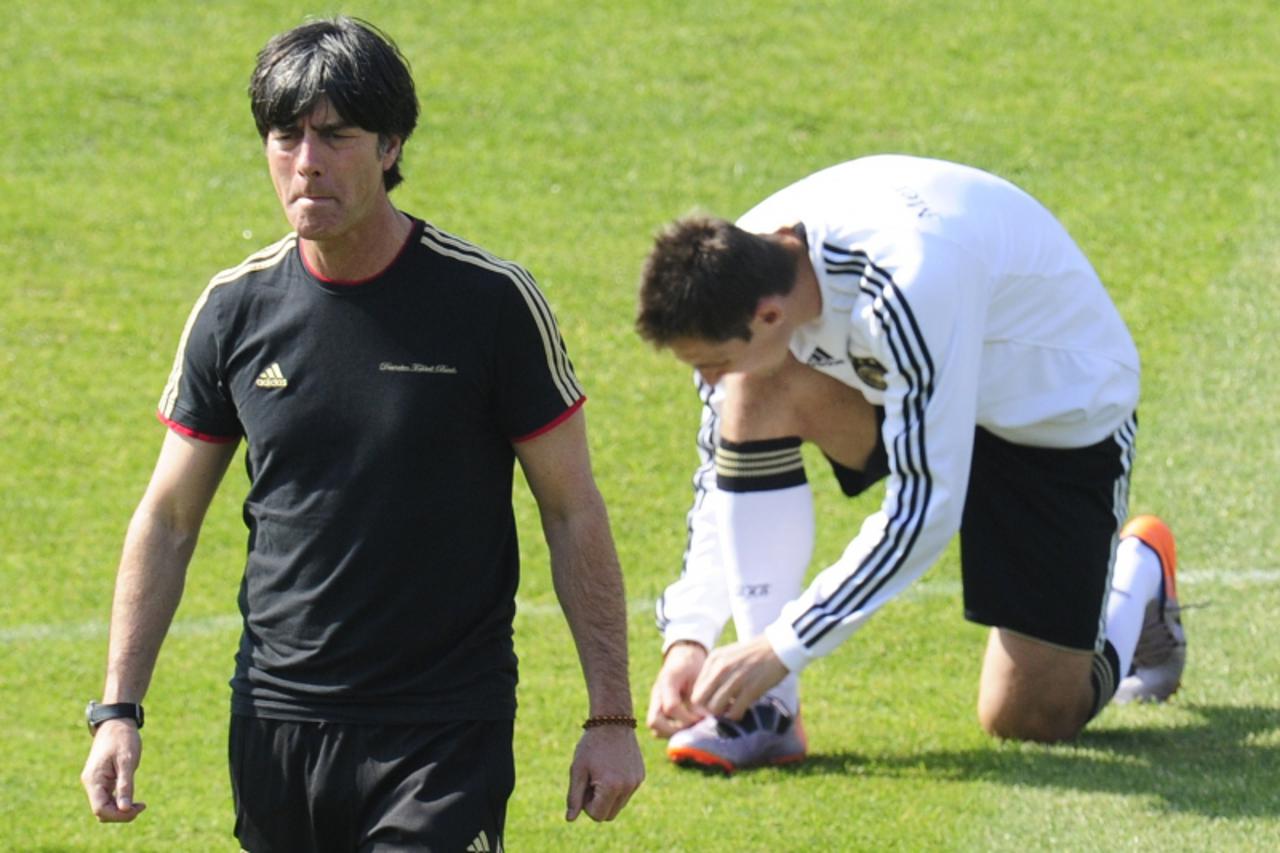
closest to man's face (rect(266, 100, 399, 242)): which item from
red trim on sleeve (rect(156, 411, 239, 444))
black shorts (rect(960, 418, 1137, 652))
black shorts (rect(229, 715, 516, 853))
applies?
red trim on sleeve (rect(156, 411, 239, 444))

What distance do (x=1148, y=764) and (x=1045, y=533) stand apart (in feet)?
2.27

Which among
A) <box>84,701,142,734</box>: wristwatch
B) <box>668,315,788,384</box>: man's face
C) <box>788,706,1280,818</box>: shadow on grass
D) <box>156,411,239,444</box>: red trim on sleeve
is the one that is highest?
<box>668,315,788,384</box>: man's face

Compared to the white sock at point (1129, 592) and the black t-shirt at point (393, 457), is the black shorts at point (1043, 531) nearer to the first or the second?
the white sock at point (1129, 592)

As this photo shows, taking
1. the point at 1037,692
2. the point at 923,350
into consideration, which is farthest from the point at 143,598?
the point at 1037,692

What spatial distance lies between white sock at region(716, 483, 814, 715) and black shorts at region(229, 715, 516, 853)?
1967mm

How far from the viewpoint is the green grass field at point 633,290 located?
5527 mm

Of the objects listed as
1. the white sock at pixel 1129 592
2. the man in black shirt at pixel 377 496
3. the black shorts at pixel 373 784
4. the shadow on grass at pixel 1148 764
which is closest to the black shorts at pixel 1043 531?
the white sock at pixel 1129 592

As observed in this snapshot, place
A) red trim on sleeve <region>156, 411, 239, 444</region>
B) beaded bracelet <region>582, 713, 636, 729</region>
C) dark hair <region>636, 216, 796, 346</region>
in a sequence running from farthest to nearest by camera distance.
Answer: dark hair <region>636, 216, 796, 346</region> → red trim on sleeve <region>156, 411, 239, 444</region> → beaded bracelet <region>582, 713, 636, 729</region>

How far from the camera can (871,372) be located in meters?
5.12

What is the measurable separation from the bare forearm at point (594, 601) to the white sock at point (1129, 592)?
2531 mm

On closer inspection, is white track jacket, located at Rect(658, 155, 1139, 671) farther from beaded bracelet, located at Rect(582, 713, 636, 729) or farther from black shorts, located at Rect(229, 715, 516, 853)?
black shorts, located at Rect(229, 715, 516, 853)

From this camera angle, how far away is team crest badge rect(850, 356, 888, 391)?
5066 mm

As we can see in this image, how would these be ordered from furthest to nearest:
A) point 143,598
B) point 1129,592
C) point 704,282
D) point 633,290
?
point 633,290 < point 1129,592 < point 704,282 < point 143,598

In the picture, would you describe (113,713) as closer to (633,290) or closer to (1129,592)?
(1129,592)
